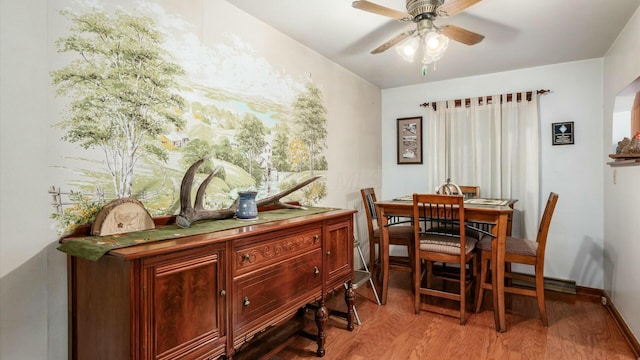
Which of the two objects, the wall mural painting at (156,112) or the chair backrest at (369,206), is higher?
the wall mural painting at (156,112)

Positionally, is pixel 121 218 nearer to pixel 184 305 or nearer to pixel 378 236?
pixel 184 305

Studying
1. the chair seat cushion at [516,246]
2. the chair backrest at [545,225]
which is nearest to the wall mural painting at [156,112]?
the chair seat cushion at [516,246]

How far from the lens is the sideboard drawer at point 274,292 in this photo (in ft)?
5.11

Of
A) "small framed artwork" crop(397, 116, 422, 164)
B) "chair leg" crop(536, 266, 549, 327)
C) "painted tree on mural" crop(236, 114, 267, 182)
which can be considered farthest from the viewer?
"small framed artwork" crop(397, 116, 422, 164)

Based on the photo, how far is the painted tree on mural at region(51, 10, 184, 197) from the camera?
145 centimetres

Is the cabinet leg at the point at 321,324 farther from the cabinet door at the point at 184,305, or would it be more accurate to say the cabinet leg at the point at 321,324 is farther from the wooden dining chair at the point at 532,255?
the wooden dining chair at the point at 532,255

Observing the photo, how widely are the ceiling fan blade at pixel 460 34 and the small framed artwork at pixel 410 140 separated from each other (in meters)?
2.06

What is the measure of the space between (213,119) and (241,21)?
76cm

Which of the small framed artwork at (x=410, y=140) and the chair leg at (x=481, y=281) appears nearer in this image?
the chair leg at (x=481, y=281)

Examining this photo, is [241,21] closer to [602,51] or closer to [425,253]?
[425,253]

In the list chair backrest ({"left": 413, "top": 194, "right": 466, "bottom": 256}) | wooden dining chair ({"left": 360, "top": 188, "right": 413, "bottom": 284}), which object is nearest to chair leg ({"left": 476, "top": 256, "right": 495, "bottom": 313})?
chair backrest ({"left": 413, "top": 194, "right": 466, "bottom": 256})

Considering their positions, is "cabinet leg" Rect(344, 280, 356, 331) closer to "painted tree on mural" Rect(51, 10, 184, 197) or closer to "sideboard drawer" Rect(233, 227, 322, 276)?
"sideboard drawer" Rect(233, 227, 322, 276)

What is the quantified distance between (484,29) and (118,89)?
8.51ft

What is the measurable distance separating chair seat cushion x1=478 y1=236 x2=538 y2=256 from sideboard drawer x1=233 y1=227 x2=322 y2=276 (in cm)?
155
